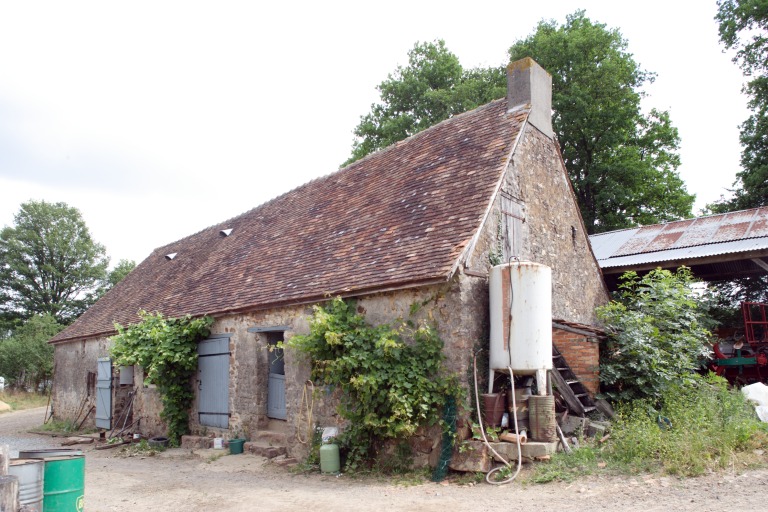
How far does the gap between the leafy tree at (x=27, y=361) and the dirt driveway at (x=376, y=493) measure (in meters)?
24.0

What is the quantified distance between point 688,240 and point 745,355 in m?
2.71

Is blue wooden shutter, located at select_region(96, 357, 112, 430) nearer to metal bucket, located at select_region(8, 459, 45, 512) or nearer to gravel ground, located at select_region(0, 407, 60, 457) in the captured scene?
gravel ground, located at select_region(0, 407, 60, 457)

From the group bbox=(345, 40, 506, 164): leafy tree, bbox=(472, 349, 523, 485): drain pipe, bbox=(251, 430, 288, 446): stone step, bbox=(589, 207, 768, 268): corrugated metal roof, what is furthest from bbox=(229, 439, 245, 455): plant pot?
bbox=(345, 40, 506, 164): leafy tree

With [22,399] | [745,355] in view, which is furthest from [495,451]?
[22,399]

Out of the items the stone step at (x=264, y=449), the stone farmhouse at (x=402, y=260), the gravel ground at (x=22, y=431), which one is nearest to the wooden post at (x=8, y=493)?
the stone farmhouse at (x=402, y=260)

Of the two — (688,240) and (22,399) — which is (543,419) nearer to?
(688,240)

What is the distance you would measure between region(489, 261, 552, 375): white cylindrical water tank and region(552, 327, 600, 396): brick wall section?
1845 mm

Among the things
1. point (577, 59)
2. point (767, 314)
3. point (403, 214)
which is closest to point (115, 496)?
point (403, 214)

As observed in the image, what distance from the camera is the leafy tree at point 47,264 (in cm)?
3694

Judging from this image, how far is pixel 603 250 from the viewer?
14.2m

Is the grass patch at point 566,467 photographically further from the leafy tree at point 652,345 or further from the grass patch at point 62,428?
the grass patch at point 62,428

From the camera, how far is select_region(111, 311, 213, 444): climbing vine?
1152 centimetres

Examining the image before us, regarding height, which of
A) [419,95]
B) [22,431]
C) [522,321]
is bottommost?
[22,431]

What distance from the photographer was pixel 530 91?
10.3 metres
